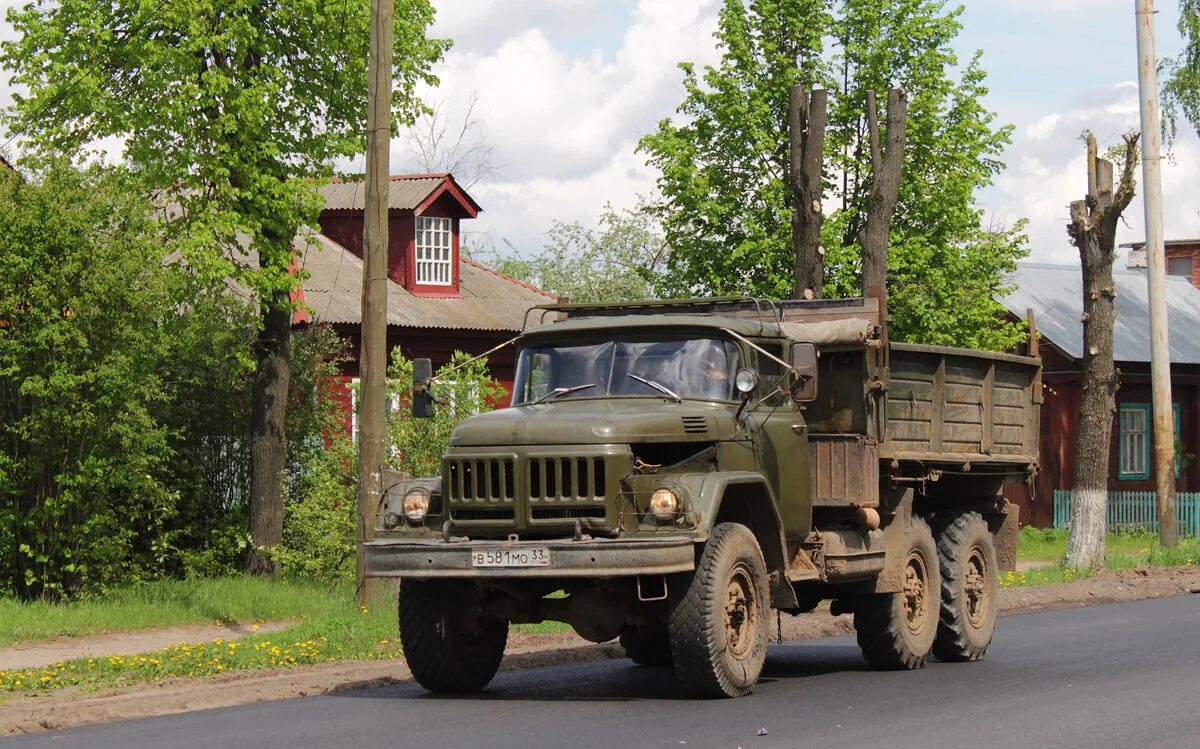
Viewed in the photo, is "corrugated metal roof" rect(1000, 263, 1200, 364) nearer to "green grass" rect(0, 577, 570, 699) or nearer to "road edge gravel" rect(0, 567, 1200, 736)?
"green grass" rect(0, 577, 570, 699)

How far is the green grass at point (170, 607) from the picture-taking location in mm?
18062

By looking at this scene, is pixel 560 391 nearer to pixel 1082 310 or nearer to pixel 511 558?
pixel 511 558

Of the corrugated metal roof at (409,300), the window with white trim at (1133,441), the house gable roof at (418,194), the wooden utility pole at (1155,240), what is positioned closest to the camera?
the wooden utility pole at (1155,240)

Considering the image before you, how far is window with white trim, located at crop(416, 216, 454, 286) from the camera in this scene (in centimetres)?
3553

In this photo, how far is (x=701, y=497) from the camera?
437 inches

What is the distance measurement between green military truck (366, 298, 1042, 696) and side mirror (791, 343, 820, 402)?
0.02m

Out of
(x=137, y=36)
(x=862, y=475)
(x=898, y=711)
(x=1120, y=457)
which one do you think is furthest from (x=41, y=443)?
(x=1120, y=457)

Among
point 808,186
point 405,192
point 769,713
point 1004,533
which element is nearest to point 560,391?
point 769,713

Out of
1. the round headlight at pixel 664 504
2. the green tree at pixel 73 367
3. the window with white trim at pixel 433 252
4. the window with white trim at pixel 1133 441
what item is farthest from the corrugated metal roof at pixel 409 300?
the round headlight at pixel 664 504

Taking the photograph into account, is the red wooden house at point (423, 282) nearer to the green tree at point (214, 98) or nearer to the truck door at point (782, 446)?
the green tree at point (214, 98)

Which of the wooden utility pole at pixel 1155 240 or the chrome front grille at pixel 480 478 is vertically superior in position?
the wooden utility pole at pixel 1155 240

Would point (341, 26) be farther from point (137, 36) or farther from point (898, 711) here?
point (898, 711)

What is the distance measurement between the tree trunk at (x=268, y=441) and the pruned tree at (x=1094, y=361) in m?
11.7

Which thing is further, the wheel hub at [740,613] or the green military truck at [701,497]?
the wheel hub at [740,613]
